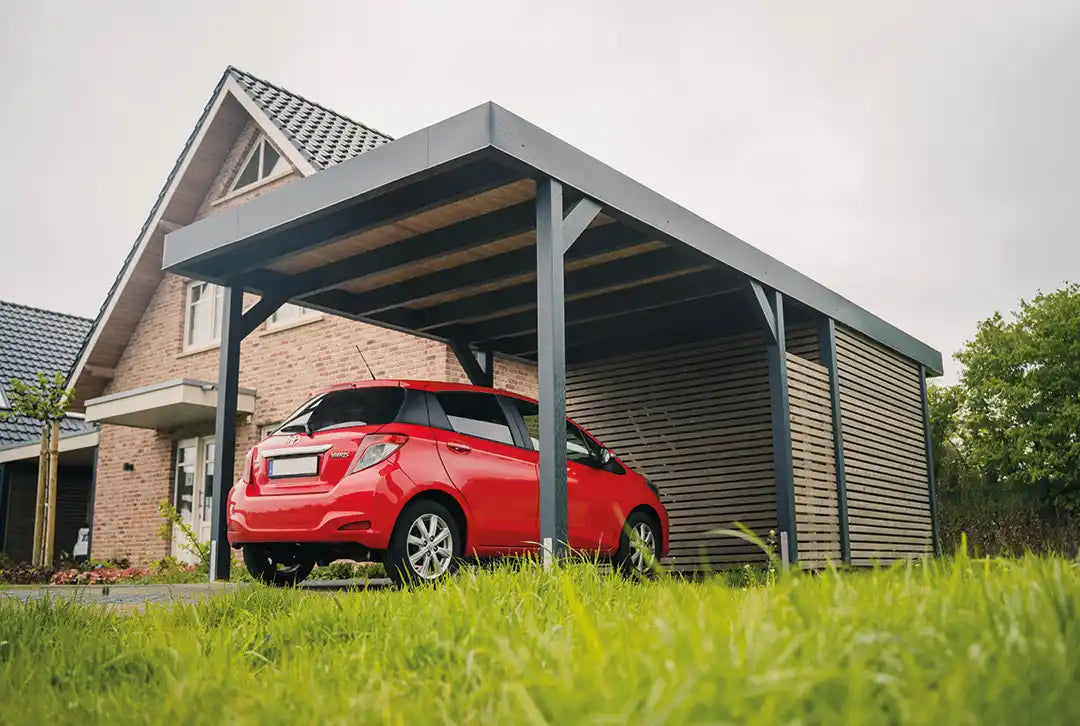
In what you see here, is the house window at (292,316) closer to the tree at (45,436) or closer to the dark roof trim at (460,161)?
the tree at (45,436)

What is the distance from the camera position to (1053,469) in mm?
19062

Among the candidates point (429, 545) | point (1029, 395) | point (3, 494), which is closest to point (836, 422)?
point (429, 545)

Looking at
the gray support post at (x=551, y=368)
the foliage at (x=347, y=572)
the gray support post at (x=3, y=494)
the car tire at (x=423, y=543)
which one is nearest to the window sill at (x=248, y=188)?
the foliage at (x=347, y=572)

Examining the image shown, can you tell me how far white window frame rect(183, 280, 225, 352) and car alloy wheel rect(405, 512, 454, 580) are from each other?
10.9 metres

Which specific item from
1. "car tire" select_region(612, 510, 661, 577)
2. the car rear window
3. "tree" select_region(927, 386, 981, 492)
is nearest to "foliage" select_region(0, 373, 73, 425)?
the car rear window

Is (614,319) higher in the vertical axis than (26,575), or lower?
higher

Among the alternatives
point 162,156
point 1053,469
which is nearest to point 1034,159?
point 1053,469

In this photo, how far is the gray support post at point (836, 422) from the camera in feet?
30.9

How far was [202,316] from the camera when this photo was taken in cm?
1716

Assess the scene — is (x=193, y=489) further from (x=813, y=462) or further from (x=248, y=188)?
(x=813, y=462)

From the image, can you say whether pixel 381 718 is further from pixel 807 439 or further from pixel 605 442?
pixel 605 442

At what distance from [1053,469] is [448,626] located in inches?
749

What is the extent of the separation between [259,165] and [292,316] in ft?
10.0

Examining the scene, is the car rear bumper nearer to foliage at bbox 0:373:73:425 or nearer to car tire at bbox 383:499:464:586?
car tire at bbox 383:499:464:586
